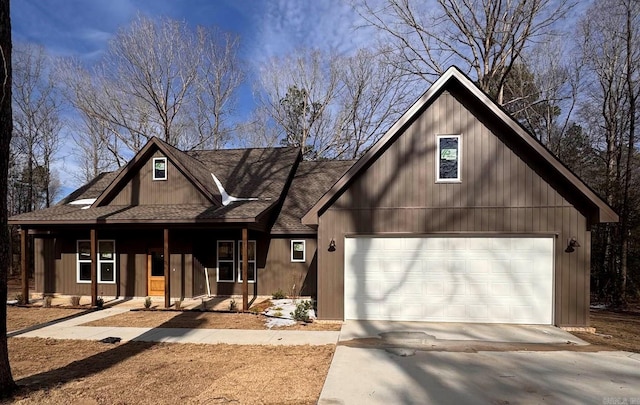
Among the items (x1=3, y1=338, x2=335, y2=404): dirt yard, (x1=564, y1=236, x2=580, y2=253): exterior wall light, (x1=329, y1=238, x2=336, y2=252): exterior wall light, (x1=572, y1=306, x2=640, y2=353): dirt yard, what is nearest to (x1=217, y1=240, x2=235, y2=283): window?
(x1=329, y1=238, x2=336, y2=252): exterior wall light

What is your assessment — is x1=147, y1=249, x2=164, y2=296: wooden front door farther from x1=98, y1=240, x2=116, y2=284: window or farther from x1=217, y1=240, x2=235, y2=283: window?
x1=217, y1=240, x2=235, y2=283: window

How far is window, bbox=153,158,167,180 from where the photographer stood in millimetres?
14094

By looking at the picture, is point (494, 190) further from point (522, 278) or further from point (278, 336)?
point (278, 336)

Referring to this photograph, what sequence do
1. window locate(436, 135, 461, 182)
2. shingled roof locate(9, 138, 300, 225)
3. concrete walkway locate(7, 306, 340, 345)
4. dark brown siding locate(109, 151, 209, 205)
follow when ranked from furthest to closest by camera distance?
dark brown siding locate(109, 151, 209, 205) < shingled roof locate(9, 138, 300, 225) < window locate(436, 135, 461, 182) < concrete walkway locate(7, 306, 340, 345)

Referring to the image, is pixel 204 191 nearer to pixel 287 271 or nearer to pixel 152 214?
pixel 152 214

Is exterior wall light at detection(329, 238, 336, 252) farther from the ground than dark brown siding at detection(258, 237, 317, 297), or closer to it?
farther from the ground

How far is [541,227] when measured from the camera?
31.2 ft

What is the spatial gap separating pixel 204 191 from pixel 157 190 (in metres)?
2.00

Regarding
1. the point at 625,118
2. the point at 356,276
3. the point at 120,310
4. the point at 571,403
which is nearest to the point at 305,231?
the point at 356,276

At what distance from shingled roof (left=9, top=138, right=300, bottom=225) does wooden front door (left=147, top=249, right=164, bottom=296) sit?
1809 millimetres

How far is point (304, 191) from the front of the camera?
16.2 metres

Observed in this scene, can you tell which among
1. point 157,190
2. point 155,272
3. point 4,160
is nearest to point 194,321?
point 155,272

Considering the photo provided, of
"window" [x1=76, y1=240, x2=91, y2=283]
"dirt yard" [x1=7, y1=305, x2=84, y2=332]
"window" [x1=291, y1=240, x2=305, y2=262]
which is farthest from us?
"window" [x1=76, y1=240, x2=91, y2=283]

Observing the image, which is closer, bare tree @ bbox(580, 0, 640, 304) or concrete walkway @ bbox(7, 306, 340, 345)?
concrete walkway @ bbox(7, 306, 340, 345)
